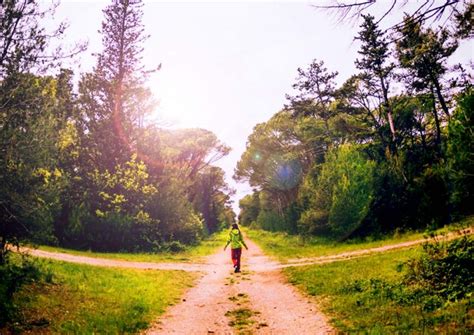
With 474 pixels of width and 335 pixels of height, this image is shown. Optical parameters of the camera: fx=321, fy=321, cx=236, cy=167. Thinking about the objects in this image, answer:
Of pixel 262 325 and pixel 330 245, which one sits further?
pixel 330 245

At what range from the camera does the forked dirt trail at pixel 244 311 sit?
6840mm

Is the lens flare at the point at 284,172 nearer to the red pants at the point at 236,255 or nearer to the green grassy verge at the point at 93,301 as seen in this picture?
the red pants at the point at 236,255

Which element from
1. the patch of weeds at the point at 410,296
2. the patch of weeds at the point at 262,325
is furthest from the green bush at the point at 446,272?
the patch of weeds at the point at 262,325

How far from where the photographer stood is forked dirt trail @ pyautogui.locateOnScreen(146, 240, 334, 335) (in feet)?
22.4

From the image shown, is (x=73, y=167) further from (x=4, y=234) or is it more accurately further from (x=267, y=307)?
(x=267, y=307)

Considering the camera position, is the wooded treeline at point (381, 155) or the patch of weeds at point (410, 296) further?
the wooded treeline at point (381, 155)

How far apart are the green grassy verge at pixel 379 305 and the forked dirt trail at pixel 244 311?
528 millimetres

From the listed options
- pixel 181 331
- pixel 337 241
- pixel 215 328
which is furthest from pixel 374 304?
pixel 337 241

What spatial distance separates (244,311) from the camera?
8.29m

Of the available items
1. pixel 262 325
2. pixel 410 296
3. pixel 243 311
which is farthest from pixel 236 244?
pixel 410 296

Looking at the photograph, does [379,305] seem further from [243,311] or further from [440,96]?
[440,96]

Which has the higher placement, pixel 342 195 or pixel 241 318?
pixel 342 195

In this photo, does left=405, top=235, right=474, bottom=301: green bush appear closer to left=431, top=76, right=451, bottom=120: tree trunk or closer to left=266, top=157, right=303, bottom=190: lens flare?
left=431, top=76, right=451, bottom=120: tree trunk

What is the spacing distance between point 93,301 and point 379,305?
7.26 m
